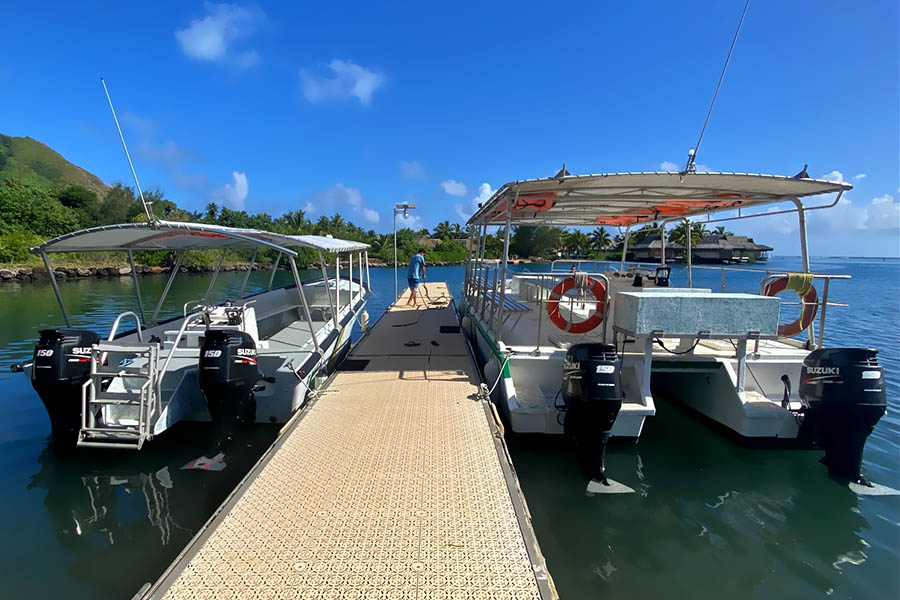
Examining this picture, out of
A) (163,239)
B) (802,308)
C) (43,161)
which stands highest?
(43,161)

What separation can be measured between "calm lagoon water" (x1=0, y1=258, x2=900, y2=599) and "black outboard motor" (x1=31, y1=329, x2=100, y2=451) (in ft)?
2.24

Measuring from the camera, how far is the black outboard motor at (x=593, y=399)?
14.0ft

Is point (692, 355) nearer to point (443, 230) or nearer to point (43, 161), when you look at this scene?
point (443, 230)

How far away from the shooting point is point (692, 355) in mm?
5488

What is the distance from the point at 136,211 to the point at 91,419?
63778mm

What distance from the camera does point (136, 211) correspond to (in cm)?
5484

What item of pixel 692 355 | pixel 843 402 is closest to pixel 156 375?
pixel 692 355

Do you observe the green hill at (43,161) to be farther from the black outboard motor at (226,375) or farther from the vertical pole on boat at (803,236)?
the vertical pole on boat at (803,236)

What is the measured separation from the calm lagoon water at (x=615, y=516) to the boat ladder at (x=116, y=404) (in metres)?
0.59

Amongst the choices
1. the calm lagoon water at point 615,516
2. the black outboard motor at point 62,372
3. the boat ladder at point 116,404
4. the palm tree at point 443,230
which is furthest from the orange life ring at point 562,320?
the palm tree at point 443,230

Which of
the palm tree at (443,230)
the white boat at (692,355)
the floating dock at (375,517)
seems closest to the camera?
the floating dock at (375,517)

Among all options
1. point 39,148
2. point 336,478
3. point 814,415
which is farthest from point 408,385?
point 39,148

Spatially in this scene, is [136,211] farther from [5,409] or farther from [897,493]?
[897,493]

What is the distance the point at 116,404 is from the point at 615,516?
523 centimetres
